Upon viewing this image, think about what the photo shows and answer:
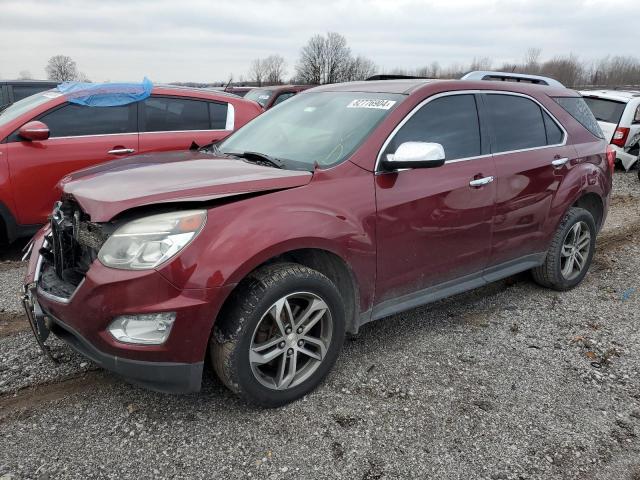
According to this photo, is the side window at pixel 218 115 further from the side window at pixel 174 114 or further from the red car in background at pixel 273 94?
the red car in background at pixel 273 94

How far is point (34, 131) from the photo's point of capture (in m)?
4.96

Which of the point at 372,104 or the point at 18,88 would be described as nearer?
the point at 372,104

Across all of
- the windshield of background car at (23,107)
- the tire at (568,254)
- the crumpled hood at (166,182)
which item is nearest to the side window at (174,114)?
the windshield of background car at (23,107)

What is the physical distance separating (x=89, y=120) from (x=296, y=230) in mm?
3912

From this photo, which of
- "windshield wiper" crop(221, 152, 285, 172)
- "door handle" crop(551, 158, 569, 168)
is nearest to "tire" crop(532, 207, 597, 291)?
"door handle" crop(551, 158, 569, 168)

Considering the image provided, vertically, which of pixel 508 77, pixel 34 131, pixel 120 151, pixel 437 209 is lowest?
pixel 437 209

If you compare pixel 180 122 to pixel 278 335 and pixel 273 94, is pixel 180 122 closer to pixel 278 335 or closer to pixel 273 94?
pixel 278 335

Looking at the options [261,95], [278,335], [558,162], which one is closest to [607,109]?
[261,95]

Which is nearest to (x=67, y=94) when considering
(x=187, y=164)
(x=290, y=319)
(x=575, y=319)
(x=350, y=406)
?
(x=187, y=164)

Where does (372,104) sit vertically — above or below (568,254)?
above

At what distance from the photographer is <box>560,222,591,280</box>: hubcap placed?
4496mm

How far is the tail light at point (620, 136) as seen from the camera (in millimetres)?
10788

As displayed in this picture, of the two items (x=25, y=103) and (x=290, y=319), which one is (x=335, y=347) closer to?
(x=290, y=319)

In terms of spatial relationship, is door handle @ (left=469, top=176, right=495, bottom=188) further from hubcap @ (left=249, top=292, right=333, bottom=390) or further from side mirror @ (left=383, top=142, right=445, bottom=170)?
hubcap @ (left=249, top=292, right=333, bottom=390)
